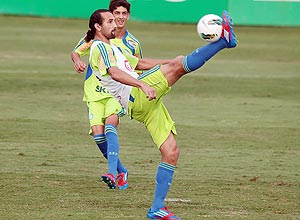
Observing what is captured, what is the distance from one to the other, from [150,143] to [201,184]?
363 centimetres

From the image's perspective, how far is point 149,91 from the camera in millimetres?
8555

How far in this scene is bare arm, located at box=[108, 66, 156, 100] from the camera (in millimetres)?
8539

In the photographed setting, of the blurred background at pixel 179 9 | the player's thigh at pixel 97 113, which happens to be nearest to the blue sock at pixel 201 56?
the player's thigh at pixel 97 113

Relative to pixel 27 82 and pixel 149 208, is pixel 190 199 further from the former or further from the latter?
pixel 27 82

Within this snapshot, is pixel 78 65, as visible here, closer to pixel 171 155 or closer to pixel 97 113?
pixel 97 113

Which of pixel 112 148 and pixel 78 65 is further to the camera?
pixel 78 65

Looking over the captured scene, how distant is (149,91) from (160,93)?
13.8 inches

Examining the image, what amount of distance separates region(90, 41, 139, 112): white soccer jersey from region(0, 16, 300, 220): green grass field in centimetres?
109

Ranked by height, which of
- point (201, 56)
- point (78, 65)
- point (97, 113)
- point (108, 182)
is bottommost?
point (108, 182)

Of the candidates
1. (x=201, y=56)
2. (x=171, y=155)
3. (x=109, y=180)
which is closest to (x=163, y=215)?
(x=171, y=155)

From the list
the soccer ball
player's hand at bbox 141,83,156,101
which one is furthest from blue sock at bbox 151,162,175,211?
the soccer ball

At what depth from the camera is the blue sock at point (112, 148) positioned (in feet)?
33.2

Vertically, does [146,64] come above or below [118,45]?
above

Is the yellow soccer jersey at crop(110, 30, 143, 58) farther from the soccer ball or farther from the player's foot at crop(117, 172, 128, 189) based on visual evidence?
the soccer ball
